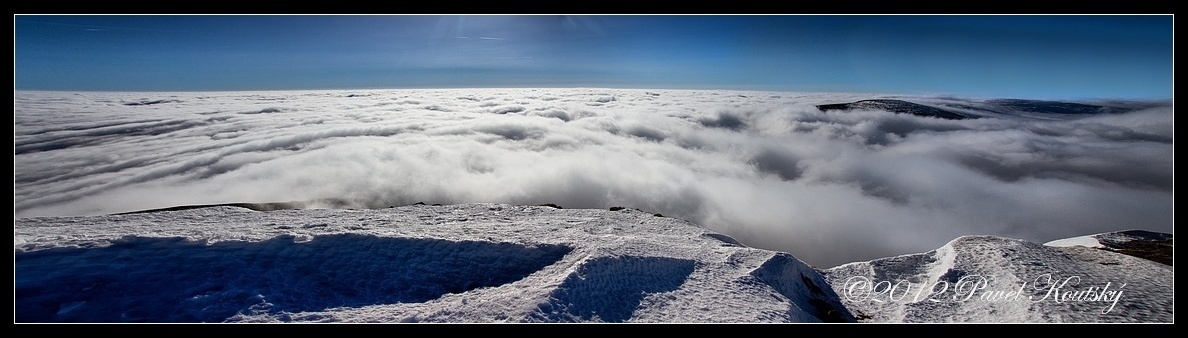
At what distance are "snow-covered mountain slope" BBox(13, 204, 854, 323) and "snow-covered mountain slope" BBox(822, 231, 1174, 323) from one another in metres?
1.31

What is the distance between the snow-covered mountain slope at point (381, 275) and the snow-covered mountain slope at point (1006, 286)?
4.29 ft

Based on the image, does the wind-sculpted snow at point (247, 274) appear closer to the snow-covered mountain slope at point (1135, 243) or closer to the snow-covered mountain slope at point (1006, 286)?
the snow-covered mountain slope at point (1006, 286)

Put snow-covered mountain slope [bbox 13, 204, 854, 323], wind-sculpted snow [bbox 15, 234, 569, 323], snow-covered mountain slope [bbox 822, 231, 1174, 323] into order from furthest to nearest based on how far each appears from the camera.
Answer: snow-covered mountain slope [bbox 822, 231, 1174, 323]
snow-covered mountain slope [bbox 13, 204, 854, 323]
wind-sculpted snow [bbox 15, 234, 569, 323]

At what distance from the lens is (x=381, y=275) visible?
845cm

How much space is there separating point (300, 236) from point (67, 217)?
5.76m

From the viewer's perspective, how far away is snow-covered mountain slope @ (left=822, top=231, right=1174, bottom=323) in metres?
9.11

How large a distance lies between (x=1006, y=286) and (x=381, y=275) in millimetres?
11414

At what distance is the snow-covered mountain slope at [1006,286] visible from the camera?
9109 mm

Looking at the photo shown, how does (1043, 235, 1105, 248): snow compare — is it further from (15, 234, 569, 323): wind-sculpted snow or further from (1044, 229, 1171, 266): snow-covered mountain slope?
(15, 234, 569, 323): wind-sculpted snow

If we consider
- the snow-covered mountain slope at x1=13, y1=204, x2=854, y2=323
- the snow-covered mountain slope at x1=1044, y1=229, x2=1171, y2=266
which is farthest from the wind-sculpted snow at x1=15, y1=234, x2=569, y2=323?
the snow-covered mountain slope at x1=1044, y1=229, x2=1171, y2=266

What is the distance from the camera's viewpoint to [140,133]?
45.2 metres

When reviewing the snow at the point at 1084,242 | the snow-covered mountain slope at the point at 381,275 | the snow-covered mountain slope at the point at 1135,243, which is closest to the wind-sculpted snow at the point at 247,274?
Answer: the snow-covered mountain slope at the point at 381,275
